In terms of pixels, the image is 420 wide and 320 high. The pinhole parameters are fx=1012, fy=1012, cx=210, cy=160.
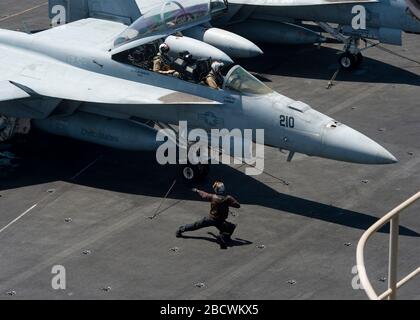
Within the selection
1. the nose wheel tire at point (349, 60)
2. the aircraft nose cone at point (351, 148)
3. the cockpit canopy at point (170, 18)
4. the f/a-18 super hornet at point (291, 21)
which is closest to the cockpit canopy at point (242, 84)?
the aircraft nose cone at point (351, 148)

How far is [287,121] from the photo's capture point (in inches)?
835

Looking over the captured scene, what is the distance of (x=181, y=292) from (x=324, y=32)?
16.9m

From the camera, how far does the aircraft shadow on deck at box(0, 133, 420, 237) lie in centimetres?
2147

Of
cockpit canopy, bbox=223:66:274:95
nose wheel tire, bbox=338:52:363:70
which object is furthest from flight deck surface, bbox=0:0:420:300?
nose wheel tire, bbox=338:52:363:70

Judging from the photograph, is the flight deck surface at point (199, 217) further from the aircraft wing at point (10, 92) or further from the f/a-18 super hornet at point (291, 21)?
the f/a-18 super hornet at point (291, 21)

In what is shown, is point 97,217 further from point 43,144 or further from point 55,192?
point 43,144

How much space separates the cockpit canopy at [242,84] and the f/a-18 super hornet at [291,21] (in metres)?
A: 6.15

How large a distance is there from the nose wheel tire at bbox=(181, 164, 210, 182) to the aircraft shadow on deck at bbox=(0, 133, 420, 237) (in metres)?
0.17

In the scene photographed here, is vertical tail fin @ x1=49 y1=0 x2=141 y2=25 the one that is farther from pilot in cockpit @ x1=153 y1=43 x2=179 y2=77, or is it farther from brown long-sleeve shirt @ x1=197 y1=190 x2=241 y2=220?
brown long-sleeve shirt @ x1=197 y1=190 x2=241 y2=220

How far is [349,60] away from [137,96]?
31.5 feet

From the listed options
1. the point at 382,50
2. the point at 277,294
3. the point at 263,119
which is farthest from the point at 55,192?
the point at 382,50

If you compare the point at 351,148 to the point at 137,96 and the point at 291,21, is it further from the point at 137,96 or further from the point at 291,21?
the point at 291,21
